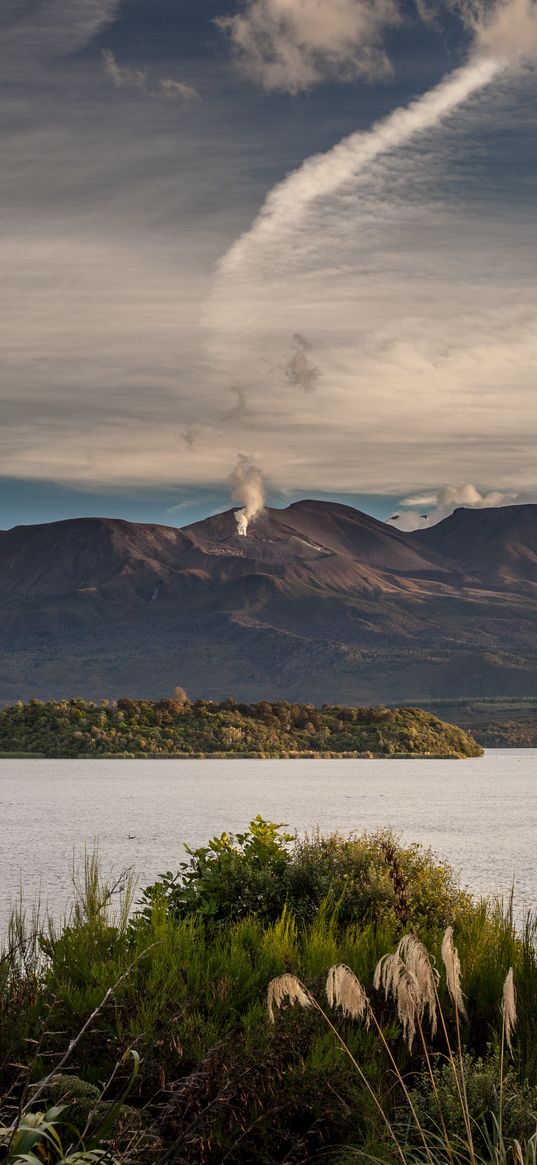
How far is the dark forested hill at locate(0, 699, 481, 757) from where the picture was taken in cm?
13225

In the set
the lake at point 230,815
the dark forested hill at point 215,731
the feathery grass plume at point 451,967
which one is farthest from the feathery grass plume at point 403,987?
the dark forested hill at point 215,731

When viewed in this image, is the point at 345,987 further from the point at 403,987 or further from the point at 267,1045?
the point at 267,1045

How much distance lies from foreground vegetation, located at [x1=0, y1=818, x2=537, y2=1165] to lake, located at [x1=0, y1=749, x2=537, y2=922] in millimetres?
8367

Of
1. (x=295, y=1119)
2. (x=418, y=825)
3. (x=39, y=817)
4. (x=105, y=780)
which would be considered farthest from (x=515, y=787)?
(x=295, y=1119)

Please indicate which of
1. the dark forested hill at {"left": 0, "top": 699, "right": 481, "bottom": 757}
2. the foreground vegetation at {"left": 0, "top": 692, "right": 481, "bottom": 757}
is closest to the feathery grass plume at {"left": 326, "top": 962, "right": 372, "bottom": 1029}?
the dark forested hill at {"left": 0, "top": 699, "right": 481, "bottom": 757}

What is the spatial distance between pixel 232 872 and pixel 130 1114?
20.1 feet

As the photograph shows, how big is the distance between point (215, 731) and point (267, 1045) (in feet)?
429

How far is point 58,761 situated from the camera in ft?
473

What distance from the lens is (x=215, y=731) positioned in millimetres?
137250

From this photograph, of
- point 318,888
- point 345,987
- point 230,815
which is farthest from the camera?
point 230,815

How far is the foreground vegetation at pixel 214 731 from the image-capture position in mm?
132250

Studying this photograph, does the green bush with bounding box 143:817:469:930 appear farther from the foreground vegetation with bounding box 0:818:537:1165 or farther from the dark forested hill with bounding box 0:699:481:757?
the dark forested hill with bounding box 0:699:481:757

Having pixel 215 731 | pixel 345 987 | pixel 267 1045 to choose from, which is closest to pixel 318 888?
pixel 267 1045

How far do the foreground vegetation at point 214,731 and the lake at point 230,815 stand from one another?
1658 centimetres
